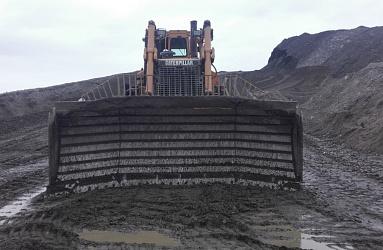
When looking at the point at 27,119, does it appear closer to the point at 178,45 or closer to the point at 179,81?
the point at 178,45

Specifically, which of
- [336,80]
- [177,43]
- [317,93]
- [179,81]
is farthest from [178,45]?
[336,80]

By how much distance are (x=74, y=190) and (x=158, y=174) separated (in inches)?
49.8

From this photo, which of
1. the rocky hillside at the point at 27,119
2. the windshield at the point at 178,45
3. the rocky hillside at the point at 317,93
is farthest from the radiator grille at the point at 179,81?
the rocky hillside at the point at 27,119

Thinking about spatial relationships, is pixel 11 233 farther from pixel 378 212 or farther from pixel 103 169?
pixel 378 212

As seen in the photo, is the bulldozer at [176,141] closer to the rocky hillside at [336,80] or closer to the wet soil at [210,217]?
the wet soil at [210,217]

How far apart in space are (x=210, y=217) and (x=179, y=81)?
5.45 meters

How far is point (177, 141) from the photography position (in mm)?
7789

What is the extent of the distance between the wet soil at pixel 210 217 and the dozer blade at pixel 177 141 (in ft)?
0.87

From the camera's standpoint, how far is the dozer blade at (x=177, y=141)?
749 cm

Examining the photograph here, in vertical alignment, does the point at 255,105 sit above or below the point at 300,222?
above

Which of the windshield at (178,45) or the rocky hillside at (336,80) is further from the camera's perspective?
the rocky hillside at (336,80)

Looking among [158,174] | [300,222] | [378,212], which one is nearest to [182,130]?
[158,174]

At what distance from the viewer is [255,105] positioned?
784cm

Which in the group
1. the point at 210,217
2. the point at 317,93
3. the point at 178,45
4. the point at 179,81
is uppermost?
the point at 178,45
